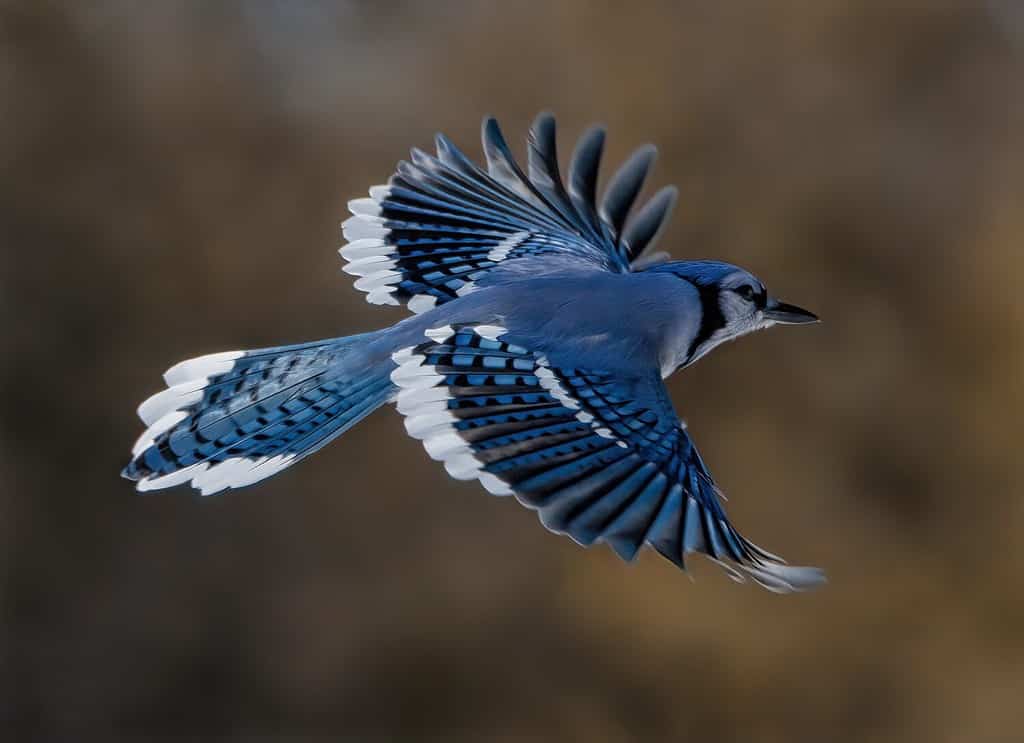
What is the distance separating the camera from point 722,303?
2.21 meters

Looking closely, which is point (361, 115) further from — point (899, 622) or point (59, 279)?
point (899, 622)

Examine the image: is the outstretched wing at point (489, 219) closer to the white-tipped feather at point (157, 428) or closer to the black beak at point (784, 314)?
the black beak at point (784, 314)

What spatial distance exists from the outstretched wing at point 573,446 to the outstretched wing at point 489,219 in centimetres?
48

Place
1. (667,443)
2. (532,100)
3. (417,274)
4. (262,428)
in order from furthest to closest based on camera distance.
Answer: (532,100) → (417,274) → (262,428) → (667,443)

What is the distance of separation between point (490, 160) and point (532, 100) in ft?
7.19

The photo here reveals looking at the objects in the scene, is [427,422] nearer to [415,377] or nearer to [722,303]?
[415,377]

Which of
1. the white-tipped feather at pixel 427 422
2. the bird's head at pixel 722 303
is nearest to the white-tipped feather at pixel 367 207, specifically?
the bird's head at pixel 722 303

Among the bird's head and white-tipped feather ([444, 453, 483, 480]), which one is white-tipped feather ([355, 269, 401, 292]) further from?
white-tipped feather ([444, 453, 483, 480])

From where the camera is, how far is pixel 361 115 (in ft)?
15.6

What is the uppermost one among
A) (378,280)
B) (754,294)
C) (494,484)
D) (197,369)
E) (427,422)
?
(378,280)

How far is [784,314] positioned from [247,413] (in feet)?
A: 2.89

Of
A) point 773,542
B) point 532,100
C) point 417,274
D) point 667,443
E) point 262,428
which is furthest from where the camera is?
point 532,100

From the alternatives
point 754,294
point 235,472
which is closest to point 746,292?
point 754,294

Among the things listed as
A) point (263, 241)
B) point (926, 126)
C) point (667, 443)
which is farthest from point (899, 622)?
point (667, 443)
